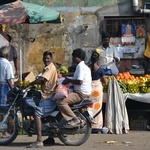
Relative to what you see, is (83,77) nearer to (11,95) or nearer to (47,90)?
(47,90)

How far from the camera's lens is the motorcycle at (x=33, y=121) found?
9.50 meters

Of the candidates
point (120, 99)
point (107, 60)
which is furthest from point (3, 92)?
point (107, 60)

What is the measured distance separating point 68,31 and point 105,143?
15.1 feet

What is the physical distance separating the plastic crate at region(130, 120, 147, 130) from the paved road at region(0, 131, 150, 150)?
1.08 ft

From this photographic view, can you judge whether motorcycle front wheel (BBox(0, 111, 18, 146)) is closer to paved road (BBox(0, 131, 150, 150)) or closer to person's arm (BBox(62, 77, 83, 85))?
paved road (BBox(0, 131, 150, 150))

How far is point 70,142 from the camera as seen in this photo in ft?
31.7

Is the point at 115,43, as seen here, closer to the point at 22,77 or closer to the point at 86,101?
the point at 22,77

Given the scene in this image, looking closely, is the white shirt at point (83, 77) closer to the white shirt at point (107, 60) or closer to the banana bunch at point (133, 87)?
the banana bunch at point (133, 87)

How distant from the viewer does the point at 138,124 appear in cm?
1200

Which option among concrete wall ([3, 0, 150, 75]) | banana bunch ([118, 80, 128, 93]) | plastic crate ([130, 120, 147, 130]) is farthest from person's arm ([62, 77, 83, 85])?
concrete wall ([3, 0, 150, 75])

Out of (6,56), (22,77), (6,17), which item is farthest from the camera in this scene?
(22,77)

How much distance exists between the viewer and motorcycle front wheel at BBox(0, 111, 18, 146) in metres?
9.66

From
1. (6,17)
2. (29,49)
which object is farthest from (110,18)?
(6,17)

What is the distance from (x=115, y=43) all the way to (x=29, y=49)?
7.44 ft
